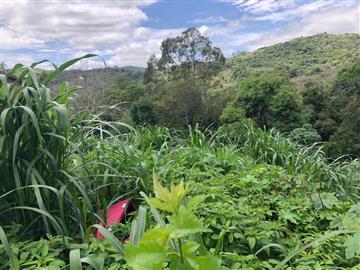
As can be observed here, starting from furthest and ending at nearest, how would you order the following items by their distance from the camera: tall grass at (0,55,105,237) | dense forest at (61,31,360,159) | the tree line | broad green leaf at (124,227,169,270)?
the tree line → dense forest at (61,31,360,159) → tall grass at (0,55,105,237) → broad green leaf at (124,227,169,270)

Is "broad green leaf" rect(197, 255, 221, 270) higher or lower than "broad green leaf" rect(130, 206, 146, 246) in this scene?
higher

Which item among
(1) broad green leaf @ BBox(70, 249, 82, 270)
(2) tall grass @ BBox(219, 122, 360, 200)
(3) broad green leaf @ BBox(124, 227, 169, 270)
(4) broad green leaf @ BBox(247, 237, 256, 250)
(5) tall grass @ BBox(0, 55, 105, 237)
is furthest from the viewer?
(2) tall grass @ BBox(219, 122, 360, 200)

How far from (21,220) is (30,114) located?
0.43 m

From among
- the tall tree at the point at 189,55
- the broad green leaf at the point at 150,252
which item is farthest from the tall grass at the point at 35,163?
the tall tree at the point at 189,55

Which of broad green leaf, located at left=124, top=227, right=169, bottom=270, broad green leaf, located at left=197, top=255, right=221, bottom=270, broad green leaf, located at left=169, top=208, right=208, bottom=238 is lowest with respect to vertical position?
broad green leaf, located at left=197, top=255, right=221, bottom=270

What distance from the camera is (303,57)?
29312 millimetres

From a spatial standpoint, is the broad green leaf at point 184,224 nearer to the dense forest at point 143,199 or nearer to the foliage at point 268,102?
the dense forest at point 143,199

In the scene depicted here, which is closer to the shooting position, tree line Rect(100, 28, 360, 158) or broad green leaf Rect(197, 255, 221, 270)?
broad green leaf Rect(197, 255, 221, 270)

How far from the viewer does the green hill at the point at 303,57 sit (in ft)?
85.0

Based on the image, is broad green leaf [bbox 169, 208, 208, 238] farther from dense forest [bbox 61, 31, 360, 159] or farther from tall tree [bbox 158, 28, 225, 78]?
tall tree [bbox 158, 28, 225, 78]

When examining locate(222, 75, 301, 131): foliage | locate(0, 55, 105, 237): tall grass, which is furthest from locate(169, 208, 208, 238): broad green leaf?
locate(222, 75, 301, 131): foliage

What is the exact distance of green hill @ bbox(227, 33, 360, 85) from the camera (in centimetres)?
2591

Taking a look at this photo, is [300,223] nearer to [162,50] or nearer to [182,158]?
[182,158]

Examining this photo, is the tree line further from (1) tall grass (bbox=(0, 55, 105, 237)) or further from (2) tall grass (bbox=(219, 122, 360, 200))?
(1) tall grass (bbox=(0, 55, 105, 237))
